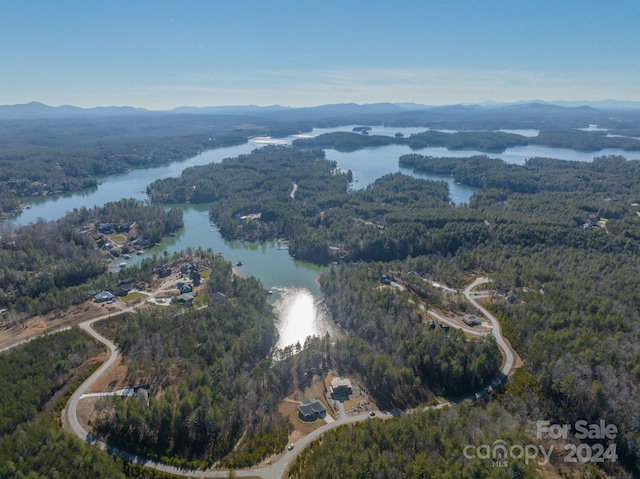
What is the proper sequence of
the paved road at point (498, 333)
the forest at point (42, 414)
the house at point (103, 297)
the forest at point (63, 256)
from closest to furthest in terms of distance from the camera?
1. the forest at point (42, 414)
2. the paved road at point (498, 333)
3. the house at point (103, 297)
4. the forest at point (63, 256)

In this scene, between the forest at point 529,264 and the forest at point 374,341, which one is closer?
the forest at point 374,341

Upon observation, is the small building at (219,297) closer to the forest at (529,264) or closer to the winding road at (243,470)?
the winding road at (243,470)

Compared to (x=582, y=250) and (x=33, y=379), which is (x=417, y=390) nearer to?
(x=33, y=379)

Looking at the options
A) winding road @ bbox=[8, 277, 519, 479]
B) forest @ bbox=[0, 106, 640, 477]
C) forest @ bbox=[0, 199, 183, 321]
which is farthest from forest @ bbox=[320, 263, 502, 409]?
forest @ bbox=[0, 199, 183, 321]

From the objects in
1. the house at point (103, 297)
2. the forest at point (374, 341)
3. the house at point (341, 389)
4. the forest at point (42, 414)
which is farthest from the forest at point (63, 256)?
the house at point (341, 389)

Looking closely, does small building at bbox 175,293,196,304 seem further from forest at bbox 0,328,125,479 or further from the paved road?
the paved road

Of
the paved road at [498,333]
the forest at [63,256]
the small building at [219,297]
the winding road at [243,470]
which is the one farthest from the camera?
the forest at [63,256]

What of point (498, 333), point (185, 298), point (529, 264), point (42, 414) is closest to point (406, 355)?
point (498, 333)

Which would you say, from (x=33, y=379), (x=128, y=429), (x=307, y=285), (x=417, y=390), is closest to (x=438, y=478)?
(x=417, y=390)
